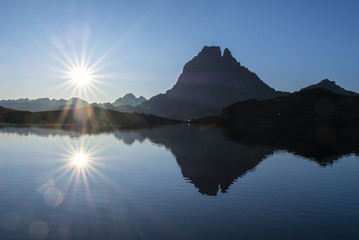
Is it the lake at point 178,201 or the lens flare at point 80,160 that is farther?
the lens flare at point 80,160

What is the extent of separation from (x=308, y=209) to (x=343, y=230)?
16.1 feet

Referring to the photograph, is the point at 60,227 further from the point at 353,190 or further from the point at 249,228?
the point at 353,190

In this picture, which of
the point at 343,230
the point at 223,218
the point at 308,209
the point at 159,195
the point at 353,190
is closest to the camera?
the point at 343,230

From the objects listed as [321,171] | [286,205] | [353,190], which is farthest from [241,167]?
[286,205]

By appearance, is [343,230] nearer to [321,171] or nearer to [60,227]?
[60,227]

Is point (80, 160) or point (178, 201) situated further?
point (80, 160)

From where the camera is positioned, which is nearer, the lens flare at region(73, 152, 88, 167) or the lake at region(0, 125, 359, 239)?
the lake at region(0, 125, 359, 239)

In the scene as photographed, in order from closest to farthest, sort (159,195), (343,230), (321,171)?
(343,230) → (159,195) → (321,171)

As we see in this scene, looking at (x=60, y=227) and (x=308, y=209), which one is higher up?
(x=308, y=209)

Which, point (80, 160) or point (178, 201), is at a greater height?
point (80, 160)

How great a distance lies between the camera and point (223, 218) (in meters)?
22.5

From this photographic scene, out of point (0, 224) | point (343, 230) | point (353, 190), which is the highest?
point (353, 190)

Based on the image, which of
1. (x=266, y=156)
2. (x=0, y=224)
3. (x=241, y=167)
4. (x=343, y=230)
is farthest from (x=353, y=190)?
(x=0, y=224)

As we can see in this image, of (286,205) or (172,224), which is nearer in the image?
(172,224)
